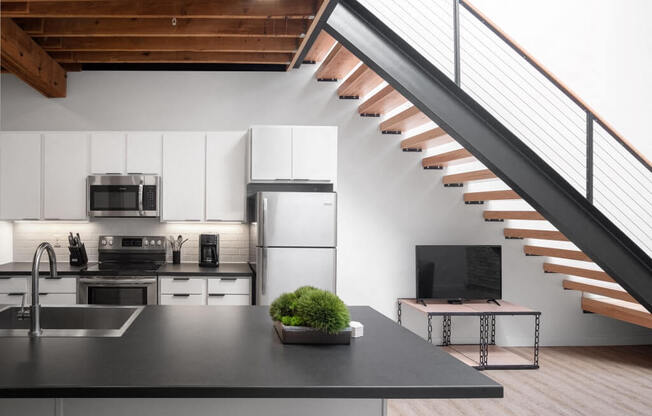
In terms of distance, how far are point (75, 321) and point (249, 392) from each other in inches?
52.2

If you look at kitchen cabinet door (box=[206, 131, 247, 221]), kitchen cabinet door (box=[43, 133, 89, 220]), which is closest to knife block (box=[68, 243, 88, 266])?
kitchen cabinet door (box=[43, 133, 89, 220])

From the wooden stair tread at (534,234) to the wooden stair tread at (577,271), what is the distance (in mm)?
506

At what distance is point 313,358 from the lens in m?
1.86

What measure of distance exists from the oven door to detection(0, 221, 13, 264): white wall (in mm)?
1153

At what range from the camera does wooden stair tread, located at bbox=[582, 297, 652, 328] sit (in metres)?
4.82

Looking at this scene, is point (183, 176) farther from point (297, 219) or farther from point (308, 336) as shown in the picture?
point (308, 336)

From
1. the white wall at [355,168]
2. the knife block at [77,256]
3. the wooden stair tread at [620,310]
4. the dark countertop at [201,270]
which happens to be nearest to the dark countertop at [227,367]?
the dark countertop at [201,270]

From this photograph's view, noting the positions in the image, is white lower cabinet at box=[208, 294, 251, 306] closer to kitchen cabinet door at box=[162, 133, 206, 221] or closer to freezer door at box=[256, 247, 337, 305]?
freezer door at box=[256, 247, 337, 305]

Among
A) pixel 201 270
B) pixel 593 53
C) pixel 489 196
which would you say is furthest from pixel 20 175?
pixel 593 53

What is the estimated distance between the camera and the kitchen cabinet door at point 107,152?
16.5ft

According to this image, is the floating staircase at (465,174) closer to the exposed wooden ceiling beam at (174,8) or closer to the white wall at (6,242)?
the exposed wooden ceiling beam at (174,8)

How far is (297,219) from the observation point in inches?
183

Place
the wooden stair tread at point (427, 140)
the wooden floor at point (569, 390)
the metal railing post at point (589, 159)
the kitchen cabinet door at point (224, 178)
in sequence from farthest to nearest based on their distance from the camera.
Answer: the kitchen cabinet door at point (224, 178), the wooden stair tread at point (427, 140), the metal railing post at point (589, 159), the wooden floor at point (569, 390)

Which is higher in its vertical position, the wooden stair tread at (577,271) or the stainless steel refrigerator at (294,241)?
the stainless steel refrigerator at (294,241)
